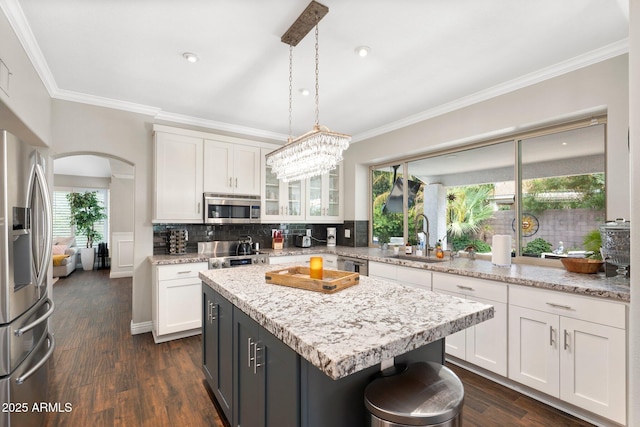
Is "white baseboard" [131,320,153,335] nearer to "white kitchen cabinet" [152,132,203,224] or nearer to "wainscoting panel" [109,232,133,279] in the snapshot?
"white kitchen cabinet" [152,132,203,224]

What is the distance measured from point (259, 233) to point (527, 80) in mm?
3555

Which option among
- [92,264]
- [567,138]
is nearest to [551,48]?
[567,138]

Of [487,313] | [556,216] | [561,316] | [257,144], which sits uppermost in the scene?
[257,144]

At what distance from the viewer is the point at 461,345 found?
2.77 metres

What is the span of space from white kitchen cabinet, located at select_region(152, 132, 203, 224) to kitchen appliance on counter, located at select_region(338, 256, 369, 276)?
1.85 meters

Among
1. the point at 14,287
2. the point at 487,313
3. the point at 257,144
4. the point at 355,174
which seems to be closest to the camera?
the point at 487,313

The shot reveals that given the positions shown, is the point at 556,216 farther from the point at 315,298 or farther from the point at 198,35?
the point at 198,35

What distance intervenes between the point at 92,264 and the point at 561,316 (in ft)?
30.5

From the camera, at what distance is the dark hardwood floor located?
2.12 meters

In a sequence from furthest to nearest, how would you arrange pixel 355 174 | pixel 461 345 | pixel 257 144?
1. pixel 355 174
2. pixel 257 144
3. pixel 461 345

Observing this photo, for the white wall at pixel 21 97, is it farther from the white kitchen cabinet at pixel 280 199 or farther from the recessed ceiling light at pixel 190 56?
the white kitchen cabinet at pixel 280 199

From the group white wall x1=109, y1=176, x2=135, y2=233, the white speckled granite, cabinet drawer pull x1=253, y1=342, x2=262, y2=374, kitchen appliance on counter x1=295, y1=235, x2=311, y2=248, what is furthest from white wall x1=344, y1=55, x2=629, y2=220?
white wall x1=109, y1=176, x2=135, y2=233

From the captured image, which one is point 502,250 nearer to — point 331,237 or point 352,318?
point 352,318

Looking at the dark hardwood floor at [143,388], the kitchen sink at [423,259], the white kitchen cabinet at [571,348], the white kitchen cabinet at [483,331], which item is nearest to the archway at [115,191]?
the dark hardwood floor at [143,388]
